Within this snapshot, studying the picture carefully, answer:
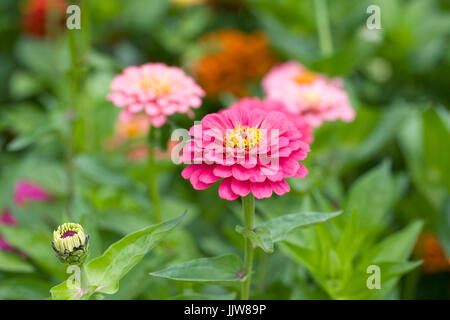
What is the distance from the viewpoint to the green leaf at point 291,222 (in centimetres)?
50

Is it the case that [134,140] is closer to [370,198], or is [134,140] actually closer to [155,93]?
[155,93]

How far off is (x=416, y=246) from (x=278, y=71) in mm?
469

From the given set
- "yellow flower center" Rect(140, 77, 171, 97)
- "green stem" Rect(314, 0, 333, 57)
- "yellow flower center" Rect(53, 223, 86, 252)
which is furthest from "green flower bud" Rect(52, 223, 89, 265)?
"green stem" Rect(314, 0, 333, 57)

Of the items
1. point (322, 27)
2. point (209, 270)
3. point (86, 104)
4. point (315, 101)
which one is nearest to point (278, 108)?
point (315, 101)

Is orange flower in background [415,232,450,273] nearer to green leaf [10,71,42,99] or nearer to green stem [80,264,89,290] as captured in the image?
green stem [80,264,89,290]

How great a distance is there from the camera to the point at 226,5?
1.59 meters

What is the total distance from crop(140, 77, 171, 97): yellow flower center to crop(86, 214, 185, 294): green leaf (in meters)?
0.20

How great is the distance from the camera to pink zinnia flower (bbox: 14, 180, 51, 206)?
89 cm

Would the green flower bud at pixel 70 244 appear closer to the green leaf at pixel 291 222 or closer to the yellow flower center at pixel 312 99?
the green leaf at pixel 291 222

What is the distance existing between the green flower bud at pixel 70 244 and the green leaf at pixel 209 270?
0.07 metres

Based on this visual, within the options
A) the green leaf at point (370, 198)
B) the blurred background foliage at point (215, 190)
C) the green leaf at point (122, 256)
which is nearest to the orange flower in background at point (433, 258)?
the blurred background foliage at point (215, 190)

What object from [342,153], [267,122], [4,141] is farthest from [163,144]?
[4,141]

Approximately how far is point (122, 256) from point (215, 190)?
513 mm

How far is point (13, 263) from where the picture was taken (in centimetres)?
70
